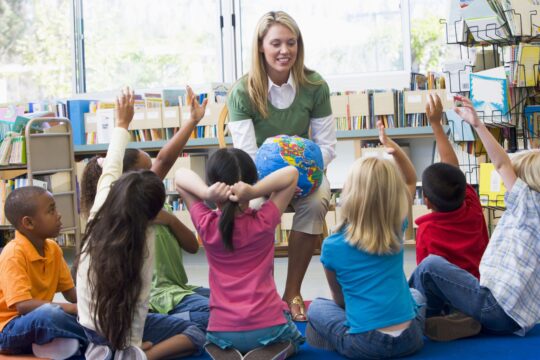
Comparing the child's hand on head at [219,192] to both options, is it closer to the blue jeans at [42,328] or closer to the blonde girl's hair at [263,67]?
the blue jeans at [42,328]

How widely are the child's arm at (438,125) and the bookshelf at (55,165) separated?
316cm

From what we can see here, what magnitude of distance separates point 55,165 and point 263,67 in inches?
108

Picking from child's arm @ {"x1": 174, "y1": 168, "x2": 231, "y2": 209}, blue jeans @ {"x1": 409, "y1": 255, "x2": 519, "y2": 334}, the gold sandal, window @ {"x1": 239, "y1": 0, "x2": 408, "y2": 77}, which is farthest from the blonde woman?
window @ {"x1": 239, "y1": 0, "x2": 408, "y2": 77}

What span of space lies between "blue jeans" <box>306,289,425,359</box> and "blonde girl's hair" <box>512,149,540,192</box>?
0.58 meters

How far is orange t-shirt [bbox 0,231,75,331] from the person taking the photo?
277 cm

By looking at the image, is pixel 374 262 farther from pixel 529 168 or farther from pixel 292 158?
pixel 529 168

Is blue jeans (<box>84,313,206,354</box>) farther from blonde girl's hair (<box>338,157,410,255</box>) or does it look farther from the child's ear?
blonde girl's hair (<box>338,157,410,255</box>)

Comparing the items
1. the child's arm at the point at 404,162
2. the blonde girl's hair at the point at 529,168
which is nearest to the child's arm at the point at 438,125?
the child's arm at the point at 404,162

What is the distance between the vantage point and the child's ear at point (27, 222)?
9.52 ft

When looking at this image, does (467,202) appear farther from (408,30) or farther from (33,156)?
(408,30)

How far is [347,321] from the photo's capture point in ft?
8.72

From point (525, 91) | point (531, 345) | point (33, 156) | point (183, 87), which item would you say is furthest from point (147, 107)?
point (531, 345)

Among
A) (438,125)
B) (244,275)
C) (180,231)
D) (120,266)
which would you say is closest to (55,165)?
(180,231)

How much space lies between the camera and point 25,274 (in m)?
2.80
